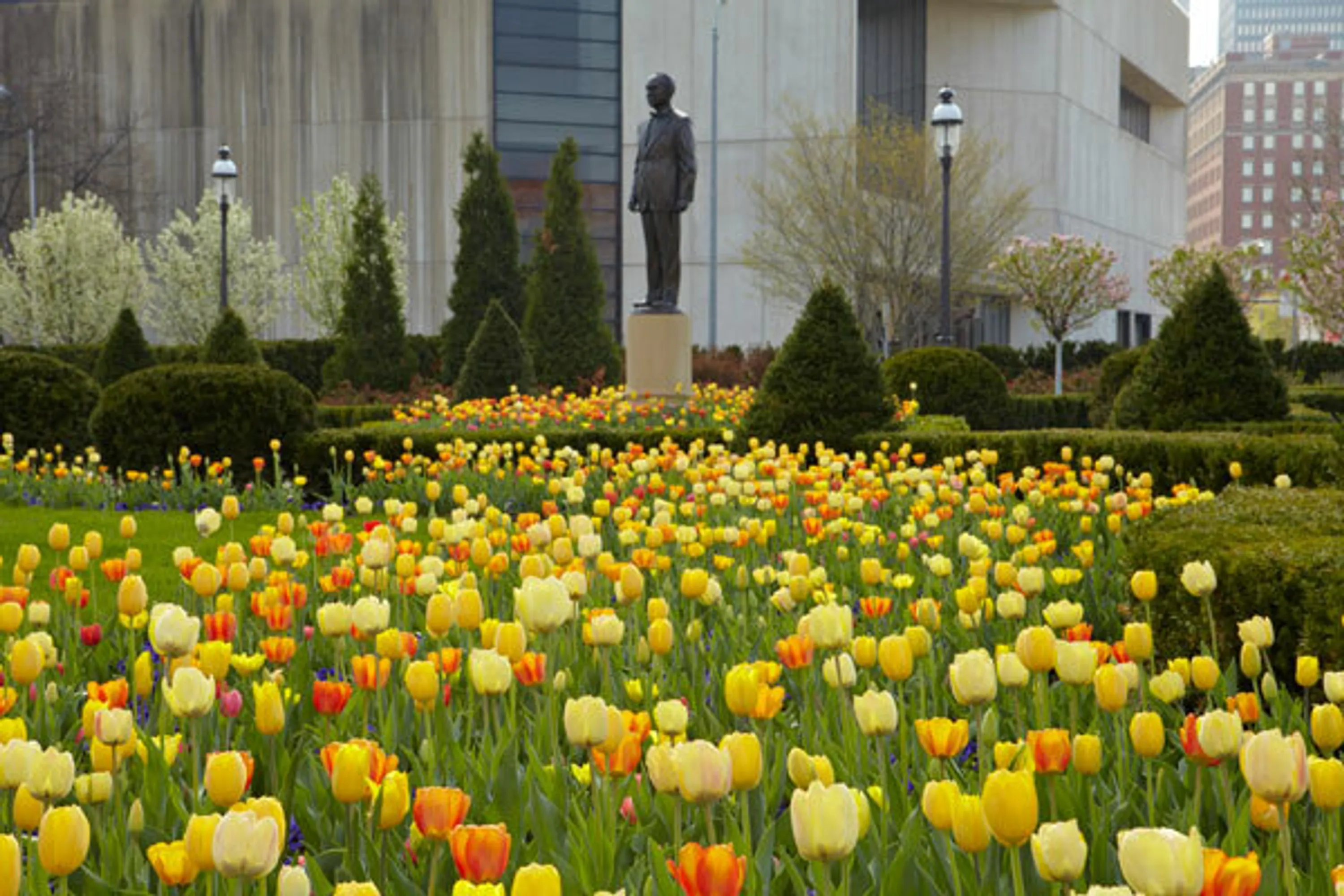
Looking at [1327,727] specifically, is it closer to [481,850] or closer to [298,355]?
[481,850]

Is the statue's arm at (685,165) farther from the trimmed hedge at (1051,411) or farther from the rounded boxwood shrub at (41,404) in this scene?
the rounded boxwood shrub at (41,404)

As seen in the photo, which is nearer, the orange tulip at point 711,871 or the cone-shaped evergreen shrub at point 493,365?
the orange tulip at point 711,871

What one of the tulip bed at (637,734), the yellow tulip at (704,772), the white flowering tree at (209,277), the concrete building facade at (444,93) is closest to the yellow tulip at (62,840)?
the tulip bed at (637,734)

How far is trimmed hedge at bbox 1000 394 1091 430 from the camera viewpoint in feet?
69.9

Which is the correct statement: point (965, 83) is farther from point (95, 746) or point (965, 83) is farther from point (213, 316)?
point (95, 746)

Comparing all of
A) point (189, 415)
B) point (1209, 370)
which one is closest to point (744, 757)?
point (1209, 370)

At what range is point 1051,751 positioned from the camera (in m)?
2.35

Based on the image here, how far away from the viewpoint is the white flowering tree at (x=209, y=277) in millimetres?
35000

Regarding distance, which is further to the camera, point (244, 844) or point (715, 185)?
point (715, 185)

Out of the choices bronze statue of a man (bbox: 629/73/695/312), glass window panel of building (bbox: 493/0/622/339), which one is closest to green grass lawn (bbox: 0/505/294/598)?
bronze statue of a man (bbox: 629/73/695/312)

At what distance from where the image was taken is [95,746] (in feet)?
8.39

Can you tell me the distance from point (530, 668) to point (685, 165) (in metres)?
15.3

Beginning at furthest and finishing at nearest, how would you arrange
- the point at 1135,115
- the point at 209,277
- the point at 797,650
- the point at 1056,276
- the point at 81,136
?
the point at 1135,115 < the point at 81,136 < the point at 209,277 < the point at 1056,276 < the point at 797,650

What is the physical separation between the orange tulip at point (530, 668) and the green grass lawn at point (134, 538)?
406 cm
